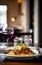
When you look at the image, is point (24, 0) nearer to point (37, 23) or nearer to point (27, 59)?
point (37, 23)

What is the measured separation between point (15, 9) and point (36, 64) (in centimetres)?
892

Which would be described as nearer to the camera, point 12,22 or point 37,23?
point 37,23

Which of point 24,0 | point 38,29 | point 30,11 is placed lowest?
point 38,29

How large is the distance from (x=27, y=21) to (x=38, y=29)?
2.84 metres

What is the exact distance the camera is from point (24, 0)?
8.04m

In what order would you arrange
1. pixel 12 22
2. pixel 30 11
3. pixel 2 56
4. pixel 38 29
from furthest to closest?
pixel 12 22 → pixel 30 11 → pixel 38 29 → pixel 2 56

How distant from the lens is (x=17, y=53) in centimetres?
111

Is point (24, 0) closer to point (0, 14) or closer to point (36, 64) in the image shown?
point (0, 14)

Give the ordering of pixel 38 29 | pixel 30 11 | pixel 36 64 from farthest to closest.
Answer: pixel 30 11 → pixel 38 29 → pixel 36 64

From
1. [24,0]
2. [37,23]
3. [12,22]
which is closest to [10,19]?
[12,22]

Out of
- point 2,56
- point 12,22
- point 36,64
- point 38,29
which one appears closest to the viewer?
point 36,64

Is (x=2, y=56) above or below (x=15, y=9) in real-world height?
below

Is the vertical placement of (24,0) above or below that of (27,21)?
above

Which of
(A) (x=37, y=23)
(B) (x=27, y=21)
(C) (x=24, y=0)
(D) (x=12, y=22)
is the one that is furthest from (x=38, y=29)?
(D) (x=12, y=22)
